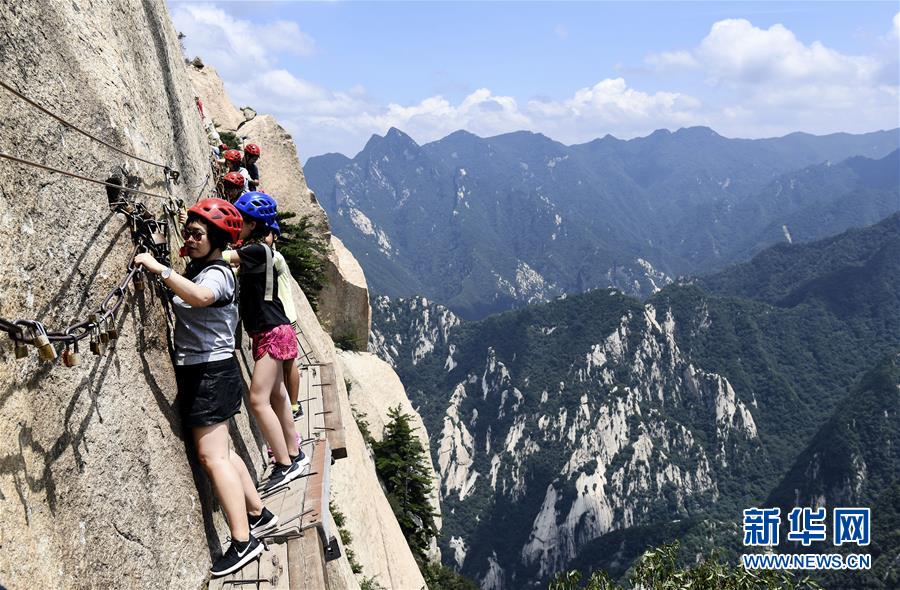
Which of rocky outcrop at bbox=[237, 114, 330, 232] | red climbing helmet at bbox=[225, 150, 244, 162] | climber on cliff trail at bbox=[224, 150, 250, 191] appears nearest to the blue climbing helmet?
climber on cliff trail at bbox=[224, 150, 250, 191]

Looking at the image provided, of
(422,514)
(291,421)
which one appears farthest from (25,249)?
(422,514)

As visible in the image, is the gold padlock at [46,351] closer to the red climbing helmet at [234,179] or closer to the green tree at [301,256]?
the red climbing helmet at [234,179]

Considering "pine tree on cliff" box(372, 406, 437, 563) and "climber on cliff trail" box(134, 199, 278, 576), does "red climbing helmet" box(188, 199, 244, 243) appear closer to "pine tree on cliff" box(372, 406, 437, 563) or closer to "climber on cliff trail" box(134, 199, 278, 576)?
"climber on cliff trail" box(134, 199, 278, 576)

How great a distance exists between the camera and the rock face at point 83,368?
400cm

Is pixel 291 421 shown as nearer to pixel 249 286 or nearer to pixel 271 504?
pixel 271 504

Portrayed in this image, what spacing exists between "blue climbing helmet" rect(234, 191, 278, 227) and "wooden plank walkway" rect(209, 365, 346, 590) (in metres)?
3.57

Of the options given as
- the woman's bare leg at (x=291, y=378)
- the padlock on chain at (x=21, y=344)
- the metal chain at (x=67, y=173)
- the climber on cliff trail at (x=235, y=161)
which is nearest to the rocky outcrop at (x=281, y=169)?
the climber on cliff trail at (x=235, y=161)

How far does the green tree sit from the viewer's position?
22.8 meters

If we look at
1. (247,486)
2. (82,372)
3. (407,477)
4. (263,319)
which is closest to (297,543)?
(247,486)

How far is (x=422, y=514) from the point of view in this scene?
26.5 m

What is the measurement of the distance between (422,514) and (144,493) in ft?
75.4

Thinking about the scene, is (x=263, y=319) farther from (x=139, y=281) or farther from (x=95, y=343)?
(x=95, y=343)

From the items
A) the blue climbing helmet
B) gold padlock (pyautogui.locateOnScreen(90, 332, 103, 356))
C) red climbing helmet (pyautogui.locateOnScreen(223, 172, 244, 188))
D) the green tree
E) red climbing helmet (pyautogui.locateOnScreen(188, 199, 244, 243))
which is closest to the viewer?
gold padlock (pyautogui.locateOnScreen(90, 332, 103, 356))

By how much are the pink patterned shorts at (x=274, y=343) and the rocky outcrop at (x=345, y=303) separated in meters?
22.8
